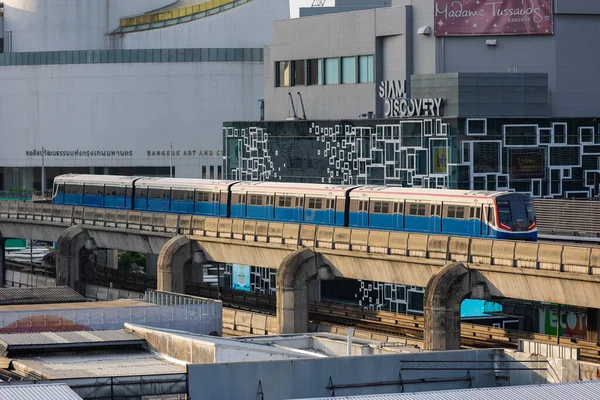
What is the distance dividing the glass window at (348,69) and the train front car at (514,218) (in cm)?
3329

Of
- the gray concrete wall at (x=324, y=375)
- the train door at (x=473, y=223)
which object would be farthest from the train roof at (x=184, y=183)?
the gray concrete wall at (x=324, y=375)

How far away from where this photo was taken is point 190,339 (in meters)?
57.2

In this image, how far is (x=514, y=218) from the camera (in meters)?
76.1

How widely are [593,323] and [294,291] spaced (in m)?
16.6

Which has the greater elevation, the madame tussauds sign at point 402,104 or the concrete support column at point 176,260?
the madame tussauds sign at point 402,104

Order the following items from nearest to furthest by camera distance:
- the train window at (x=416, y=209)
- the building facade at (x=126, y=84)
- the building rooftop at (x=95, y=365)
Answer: the building rooftop at (x=95, y=365) < the train window at (x=416, y=209) < the building facade at (x=126, y=84)

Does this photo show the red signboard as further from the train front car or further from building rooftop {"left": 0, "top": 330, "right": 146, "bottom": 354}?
building rooftop {"left": 0, "top": 330, "right": 146, "bottom": 354}

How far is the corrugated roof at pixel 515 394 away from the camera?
4256cm

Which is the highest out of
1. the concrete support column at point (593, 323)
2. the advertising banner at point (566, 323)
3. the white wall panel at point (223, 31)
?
the white wall panel at point (223, 31)

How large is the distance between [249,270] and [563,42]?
30.1 metres

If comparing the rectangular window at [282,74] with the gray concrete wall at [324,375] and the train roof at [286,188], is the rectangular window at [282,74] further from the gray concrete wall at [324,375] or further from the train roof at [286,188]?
the gray concrete wall at [324,375]

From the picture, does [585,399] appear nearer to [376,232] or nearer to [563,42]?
[376,232]

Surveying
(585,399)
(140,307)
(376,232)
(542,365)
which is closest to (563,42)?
(376,232)

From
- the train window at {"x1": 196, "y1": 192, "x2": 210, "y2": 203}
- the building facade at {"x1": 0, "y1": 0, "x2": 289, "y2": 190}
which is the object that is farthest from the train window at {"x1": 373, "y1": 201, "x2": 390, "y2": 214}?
the building facade at {"x1": 0, "y1": 0, "x2": 289, "y2": 190}
